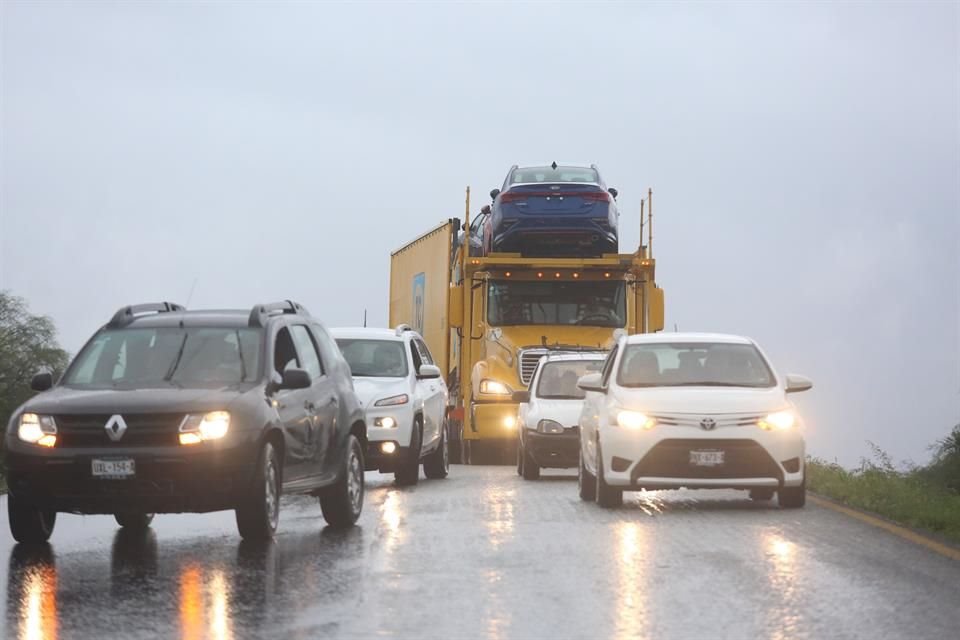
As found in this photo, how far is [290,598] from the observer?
9930 millimetres

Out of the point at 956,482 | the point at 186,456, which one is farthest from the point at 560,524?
the point at 956,482

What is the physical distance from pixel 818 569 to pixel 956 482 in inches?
931

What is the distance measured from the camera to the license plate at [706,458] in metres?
15.9

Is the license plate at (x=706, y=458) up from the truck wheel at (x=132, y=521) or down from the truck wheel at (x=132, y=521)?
up

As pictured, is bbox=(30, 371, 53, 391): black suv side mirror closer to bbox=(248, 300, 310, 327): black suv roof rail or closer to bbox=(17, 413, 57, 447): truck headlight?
bbox=(17, 413, 57, 447): truck headlight

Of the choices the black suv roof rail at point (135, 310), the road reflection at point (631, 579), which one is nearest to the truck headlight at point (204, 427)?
the black suv roof rail at point (135, 310)

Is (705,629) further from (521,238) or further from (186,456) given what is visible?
(521,238)

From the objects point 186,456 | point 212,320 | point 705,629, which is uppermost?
point 212,320

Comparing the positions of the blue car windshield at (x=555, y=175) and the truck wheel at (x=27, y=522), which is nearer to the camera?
the truck wheel at (x=27, y=522)

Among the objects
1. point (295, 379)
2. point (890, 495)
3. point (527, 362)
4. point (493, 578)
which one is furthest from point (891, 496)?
point (527, 362)

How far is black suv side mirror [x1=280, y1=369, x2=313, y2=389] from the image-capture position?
13.4 metres

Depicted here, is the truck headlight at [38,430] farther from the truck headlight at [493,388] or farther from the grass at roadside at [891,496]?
the truck headlight at [493,388]

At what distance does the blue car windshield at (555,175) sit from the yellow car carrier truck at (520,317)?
4.37ft

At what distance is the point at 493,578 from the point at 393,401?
1051 cm
